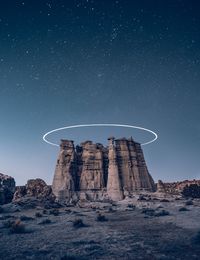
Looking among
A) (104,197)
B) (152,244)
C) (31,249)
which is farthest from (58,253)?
(104,197)

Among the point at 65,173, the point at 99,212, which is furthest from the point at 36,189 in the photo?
the point at 99,212

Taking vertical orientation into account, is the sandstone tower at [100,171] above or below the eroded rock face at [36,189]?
above

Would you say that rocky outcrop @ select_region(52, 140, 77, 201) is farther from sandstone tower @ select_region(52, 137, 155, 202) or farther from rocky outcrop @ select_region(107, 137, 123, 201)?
rocky outcrop @ select_region(107, 137, 123, 201)

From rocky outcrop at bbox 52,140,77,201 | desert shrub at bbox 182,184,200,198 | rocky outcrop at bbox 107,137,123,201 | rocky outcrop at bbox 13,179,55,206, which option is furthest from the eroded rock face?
desert shrub at bbox 182,184,200,198

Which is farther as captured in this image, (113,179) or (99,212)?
(113,179)

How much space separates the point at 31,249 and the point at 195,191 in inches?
2684

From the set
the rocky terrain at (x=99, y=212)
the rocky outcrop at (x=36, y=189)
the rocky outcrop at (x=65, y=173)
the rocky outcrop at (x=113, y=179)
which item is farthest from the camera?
the rocky outcrop at (x=65, y=173)

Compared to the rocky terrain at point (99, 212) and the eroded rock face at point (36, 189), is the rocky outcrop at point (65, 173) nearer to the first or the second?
the rocky terrain at point (99, 212)

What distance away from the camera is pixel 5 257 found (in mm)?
10406

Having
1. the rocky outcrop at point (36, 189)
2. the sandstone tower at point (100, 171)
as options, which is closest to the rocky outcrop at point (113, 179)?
the sandstone tower at point (100, 171)

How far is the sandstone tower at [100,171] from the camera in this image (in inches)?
2557

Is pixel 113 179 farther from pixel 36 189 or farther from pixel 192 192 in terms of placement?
pixel 192 192

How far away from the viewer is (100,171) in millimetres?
71375

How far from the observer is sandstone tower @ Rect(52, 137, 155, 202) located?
64.9 metres
